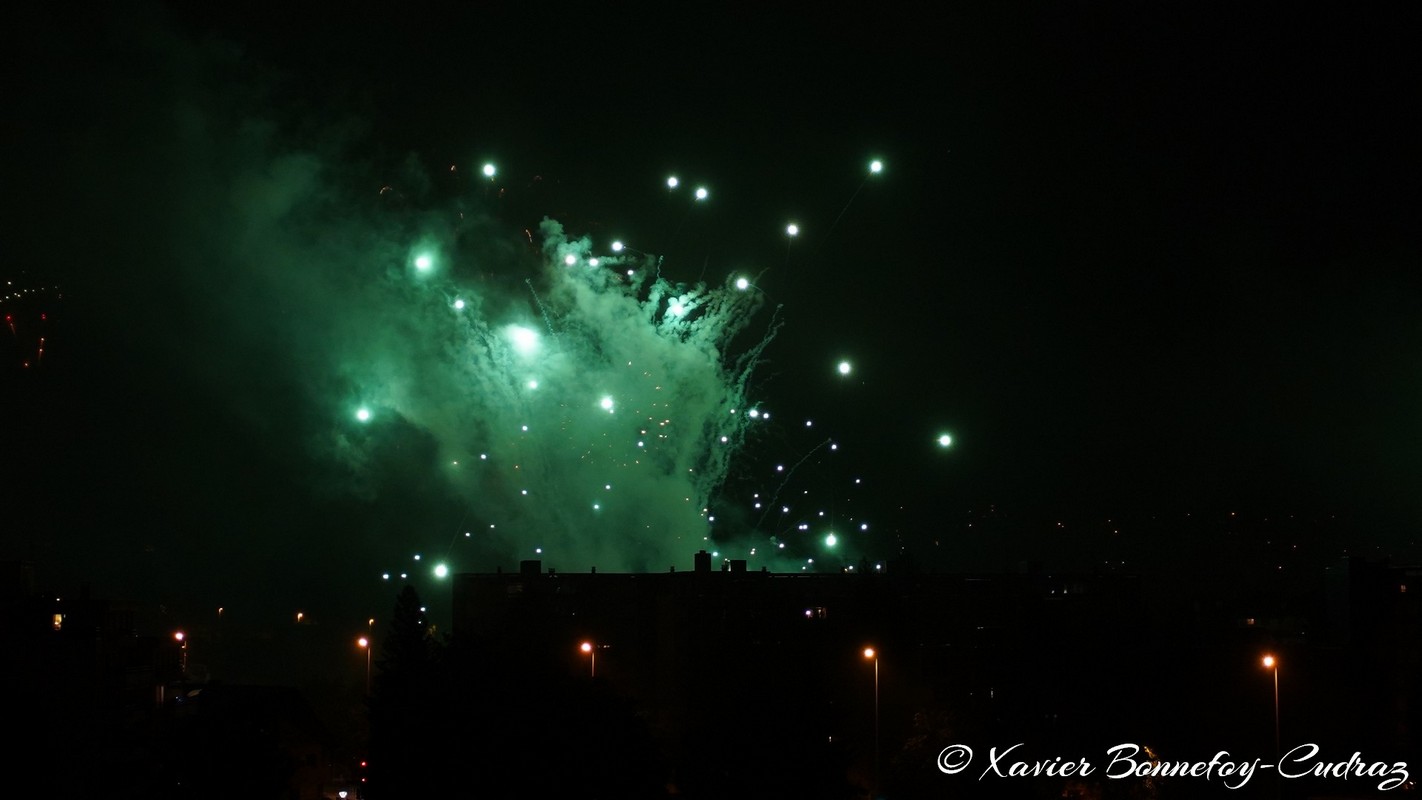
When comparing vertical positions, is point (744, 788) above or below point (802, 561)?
below

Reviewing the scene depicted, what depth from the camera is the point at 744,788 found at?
22.4 meters

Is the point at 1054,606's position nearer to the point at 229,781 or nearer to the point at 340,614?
the point at 229,781

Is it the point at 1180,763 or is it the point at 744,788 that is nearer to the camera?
the point at 744,788

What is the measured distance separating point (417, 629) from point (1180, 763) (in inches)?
857

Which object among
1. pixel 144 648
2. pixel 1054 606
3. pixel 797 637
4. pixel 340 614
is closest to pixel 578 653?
pixel 797 637
